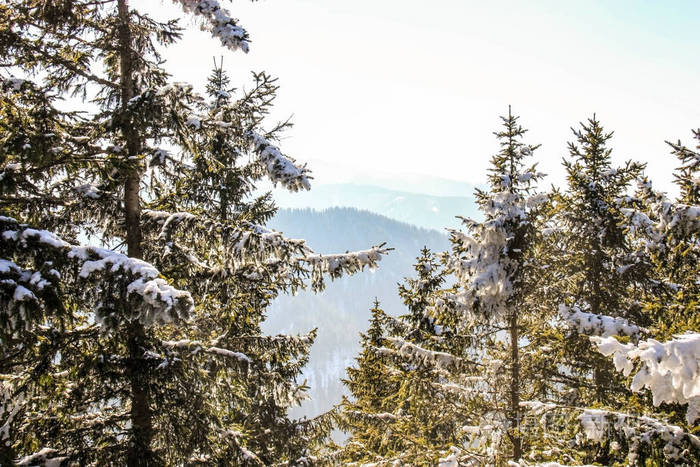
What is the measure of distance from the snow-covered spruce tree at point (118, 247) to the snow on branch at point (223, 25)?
0.05 ft

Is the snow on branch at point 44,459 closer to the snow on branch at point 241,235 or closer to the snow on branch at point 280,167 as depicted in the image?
the snow on branch at point 241,235

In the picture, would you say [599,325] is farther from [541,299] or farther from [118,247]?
[118,247]

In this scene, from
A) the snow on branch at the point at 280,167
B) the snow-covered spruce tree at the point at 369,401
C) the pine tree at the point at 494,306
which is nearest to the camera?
the snow on branch at the point at 280,167

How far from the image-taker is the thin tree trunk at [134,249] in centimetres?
583

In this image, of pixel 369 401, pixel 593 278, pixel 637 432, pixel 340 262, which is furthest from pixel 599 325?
pixel 369 401

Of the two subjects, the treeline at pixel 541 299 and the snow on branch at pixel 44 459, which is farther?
the treeline at pixel 541 299

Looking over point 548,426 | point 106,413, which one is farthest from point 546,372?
point 106,413

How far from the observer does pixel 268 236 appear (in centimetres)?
576

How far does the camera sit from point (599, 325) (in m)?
8.04

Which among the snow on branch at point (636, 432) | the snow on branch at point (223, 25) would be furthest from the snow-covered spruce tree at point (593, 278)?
the snow on branch at point (223, 25)

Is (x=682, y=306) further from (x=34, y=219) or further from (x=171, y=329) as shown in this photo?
(x=34, y=219)

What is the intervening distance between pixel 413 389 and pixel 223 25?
729 cm

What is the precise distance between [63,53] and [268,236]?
443cm

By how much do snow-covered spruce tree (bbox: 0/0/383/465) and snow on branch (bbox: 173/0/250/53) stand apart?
0.02 metres
